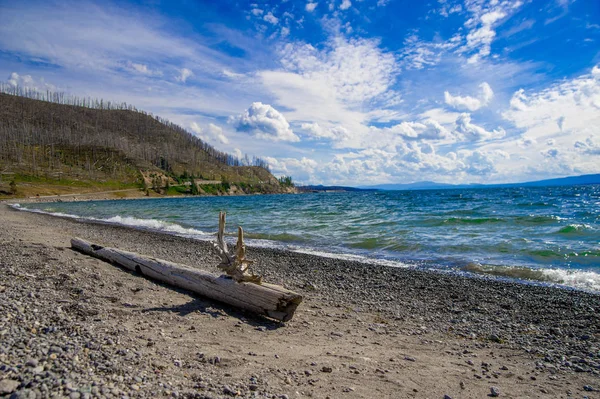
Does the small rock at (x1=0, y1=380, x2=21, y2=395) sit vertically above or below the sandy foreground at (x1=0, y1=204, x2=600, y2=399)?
above

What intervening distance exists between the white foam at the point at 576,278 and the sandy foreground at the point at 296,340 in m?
1.38

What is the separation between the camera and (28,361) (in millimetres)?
4426

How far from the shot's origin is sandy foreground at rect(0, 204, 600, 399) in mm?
4801

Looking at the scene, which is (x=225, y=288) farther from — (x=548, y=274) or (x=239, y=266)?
(x=548, y=274)

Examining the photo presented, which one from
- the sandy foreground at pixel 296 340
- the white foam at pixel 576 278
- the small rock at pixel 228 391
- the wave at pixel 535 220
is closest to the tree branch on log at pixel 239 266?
the sandy foreground at pixel 296 340

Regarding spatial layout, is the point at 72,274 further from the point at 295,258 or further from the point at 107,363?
the point at 295,258

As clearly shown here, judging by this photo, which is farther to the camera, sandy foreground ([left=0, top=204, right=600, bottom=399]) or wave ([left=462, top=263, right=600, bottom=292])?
wave ([left=462, top=263, right=600, bottom=292])

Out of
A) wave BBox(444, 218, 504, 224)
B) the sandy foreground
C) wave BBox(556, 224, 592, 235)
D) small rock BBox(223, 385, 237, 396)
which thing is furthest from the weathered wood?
wave BBox(444, 218, 504, 224)

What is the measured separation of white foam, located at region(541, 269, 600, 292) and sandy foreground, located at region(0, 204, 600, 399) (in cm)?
138

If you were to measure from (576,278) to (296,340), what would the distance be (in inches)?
465

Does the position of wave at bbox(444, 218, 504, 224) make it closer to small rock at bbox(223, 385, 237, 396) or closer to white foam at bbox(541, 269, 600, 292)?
white foam at bbox(541, 269, 600, 292)

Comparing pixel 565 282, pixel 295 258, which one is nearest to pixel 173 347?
pixel 295 258

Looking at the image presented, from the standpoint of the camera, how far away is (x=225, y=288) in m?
9.01

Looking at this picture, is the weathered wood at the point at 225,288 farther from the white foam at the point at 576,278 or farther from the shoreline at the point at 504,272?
the white foam at the point at 576,278
